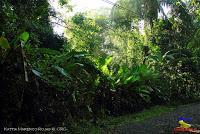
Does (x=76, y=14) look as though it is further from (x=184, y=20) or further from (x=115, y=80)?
(x=115, y=80)

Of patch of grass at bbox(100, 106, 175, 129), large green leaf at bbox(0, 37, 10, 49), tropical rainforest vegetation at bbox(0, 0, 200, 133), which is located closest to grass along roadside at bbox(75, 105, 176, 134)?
patch of grass at bbox(100, 106, 175, 129)

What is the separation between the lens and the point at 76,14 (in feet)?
106

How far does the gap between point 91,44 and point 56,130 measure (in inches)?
741

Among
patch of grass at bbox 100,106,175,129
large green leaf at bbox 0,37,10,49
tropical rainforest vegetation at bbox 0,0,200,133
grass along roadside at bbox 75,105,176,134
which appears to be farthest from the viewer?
patch of grass at bbox 100,106,175,129

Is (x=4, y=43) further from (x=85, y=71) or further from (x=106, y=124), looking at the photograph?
(x=106, y=124)

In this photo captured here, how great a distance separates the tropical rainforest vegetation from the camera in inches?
233

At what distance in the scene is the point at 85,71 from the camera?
8.43 meters

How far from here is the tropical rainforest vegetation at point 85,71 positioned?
19.4 ft

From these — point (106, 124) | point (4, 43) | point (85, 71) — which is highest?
point (4, 43)

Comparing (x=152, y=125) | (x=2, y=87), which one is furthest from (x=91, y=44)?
(x=2, y=87)

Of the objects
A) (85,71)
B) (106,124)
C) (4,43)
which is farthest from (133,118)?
(4,43)

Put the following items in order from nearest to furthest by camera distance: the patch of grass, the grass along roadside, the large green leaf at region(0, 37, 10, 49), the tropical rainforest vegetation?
the large green leaf at region(0, 37, 10, 49) < the tropical rainforest vegetation < the grass along roadside < the patch of grass

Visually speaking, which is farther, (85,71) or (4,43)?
(85,71)

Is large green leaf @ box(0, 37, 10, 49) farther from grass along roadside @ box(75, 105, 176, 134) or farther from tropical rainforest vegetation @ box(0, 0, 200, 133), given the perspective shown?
grass along roadside @ box(75, 105, 176, 134)
